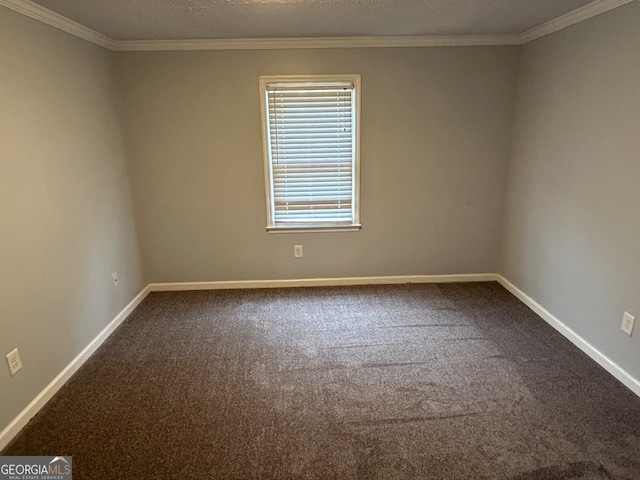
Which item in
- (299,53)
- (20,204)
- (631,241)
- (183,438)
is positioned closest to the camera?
(183,438)

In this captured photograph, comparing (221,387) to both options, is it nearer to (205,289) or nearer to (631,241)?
(205,289)

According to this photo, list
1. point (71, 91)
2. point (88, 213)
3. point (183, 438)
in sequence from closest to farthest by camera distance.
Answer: point (183, 438) → point (71, 91) → point (88, 213)

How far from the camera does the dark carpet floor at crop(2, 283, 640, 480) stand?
177 centimetres

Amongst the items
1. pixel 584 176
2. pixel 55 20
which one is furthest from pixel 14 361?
pixel 584 176

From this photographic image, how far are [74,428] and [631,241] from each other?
10.7 ft

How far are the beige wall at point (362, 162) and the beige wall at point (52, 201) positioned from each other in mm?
426

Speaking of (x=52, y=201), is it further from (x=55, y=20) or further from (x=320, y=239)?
(x=320, y=239)

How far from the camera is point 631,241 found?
2230 millimetres

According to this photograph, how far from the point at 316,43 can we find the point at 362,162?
3.52ft

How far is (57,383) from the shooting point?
7.63ft

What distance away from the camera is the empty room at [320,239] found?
6.39 ft

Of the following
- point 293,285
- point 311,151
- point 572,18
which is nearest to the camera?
point 572,18

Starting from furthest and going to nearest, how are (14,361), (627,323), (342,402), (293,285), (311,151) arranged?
1. (293,285)
2. (311,151)
3. (627,323)
4. (342,402)
5. (14,361)

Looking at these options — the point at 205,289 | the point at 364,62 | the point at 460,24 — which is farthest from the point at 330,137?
the point at 205,289
